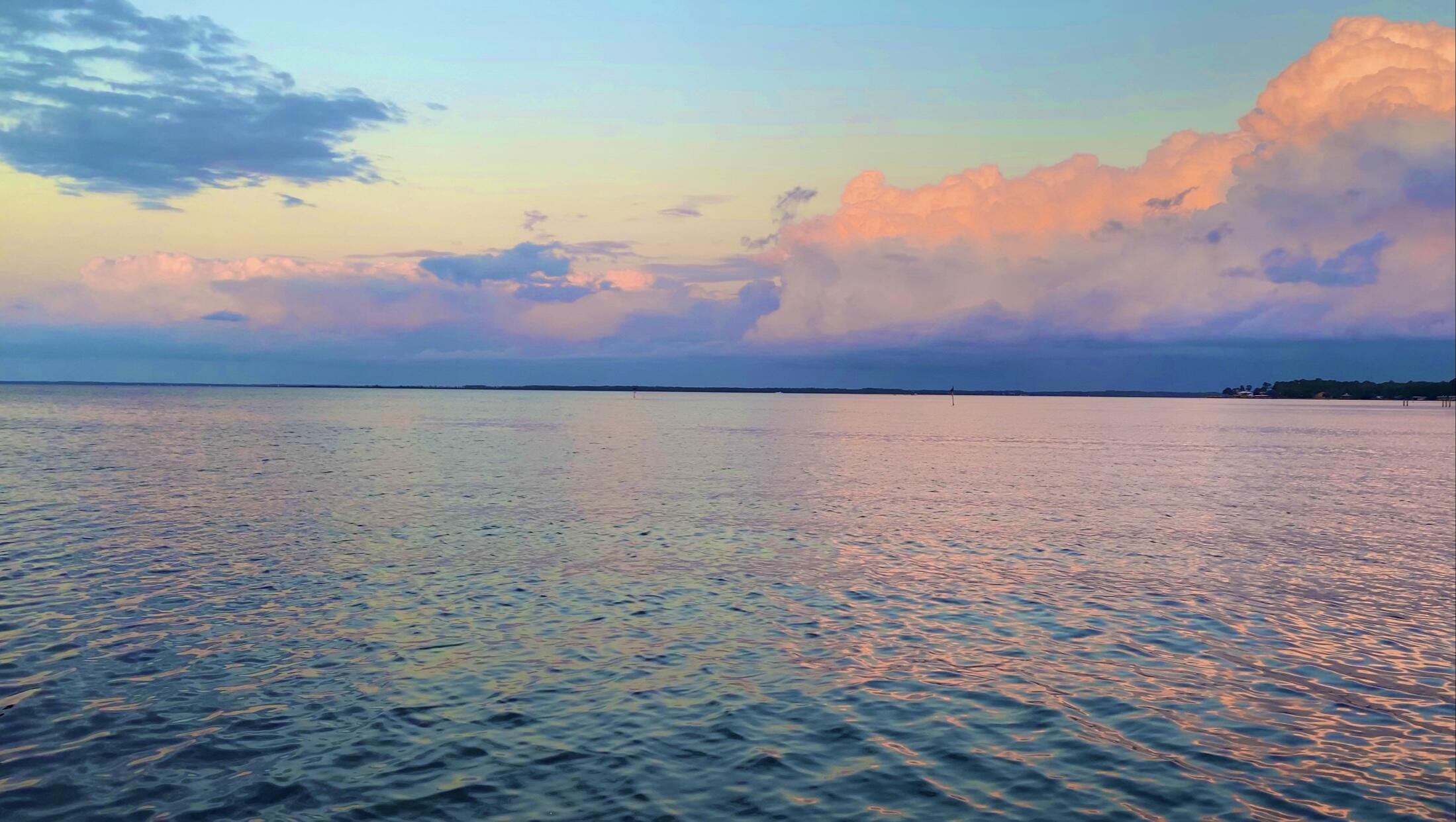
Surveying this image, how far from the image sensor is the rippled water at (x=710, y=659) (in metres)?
15.9

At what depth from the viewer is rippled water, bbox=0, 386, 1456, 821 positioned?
52.3ft

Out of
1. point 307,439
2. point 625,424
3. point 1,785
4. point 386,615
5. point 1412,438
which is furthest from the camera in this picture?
point 625,424

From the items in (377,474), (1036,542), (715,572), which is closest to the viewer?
(715,572)

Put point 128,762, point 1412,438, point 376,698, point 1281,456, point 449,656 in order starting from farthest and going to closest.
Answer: point 1412,438 → point 1281,456 → point 449,656 → point 376,698 → point 128,762

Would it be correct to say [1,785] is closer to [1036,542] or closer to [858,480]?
[1036,542]

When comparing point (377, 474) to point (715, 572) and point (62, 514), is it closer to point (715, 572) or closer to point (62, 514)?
point (62, 514)

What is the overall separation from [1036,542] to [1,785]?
124 feet

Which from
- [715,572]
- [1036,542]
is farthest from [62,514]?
[1036,542]

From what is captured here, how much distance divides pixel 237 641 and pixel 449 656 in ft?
19.1

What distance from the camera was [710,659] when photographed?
23.2 m

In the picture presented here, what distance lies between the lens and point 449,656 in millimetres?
22844

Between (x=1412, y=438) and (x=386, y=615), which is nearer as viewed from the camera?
(x=386, y=615)

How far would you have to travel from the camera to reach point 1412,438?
153 metres

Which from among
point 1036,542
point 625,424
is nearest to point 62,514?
point 1036,542
